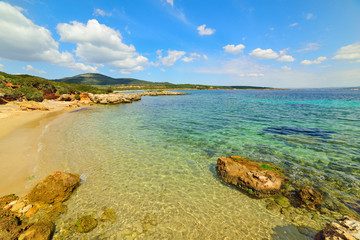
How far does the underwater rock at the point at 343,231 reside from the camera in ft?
12.0

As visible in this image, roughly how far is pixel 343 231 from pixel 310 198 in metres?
2.54

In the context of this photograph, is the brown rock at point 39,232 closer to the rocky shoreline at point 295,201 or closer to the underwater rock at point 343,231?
the rocky shoreline at point 295,201

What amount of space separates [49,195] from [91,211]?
2080mm

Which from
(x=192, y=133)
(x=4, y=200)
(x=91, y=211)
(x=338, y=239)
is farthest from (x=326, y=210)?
(x=4, y=200)

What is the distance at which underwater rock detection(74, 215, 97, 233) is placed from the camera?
4.80 meters

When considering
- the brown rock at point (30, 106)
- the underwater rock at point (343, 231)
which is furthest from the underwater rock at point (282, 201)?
the brown rock at point (30, 106)

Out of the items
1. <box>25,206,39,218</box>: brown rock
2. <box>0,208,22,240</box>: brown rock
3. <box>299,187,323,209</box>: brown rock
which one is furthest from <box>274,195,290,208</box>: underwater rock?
<box>25,206,39,218</box>: brown rock

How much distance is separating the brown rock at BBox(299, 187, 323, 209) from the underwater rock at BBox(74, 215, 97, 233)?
27.8 feet

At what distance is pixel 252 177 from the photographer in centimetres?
708

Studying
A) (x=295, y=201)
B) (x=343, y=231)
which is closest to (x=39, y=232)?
(x=343, y=231)

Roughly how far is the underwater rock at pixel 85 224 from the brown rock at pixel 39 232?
2.29 feet

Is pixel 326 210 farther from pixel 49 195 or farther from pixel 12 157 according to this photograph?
pixel 12 157

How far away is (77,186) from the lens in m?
6.95

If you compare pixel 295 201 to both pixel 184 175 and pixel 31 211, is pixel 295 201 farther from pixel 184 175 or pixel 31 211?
pixel 31 211
